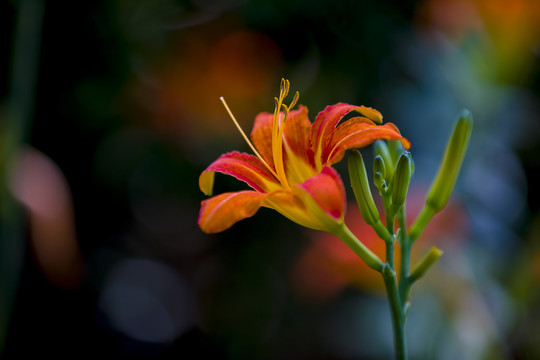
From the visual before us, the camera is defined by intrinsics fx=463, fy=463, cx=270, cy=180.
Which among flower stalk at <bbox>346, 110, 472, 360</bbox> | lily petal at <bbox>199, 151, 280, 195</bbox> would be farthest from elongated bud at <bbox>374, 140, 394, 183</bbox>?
lily petal at <bbox>199, 151, 280, 195</bbox>

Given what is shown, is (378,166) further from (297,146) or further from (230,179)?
(230,179)

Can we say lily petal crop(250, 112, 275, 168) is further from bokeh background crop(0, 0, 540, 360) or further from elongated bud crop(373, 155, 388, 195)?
bokeh background crop(0, 0, 540, 360)

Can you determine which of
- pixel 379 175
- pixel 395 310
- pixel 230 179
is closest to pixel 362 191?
pixel 379 175

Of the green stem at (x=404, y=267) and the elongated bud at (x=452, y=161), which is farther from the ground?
the elongated bud at (x=452, y=161)

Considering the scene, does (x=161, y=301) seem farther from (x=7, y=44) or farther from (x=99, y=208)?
(x=7, y=44)

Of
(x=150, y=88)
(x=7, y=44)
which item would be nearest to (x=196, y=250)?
(x=150, y=88)

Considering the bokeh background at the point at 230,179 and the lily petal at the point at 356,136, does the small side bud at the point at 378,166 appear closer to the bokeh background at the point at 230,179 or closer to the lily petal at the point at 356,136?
the lily petal at the point at 356,136

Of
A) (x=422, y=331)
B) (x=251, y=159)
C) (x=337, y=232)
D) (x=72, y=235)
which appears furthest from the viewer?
(x=72, y=235)

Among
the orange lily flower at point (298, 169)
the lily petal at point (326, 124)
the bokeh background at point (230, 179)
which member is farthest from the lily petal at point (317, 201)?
the bokeh background at point (230, 179)
